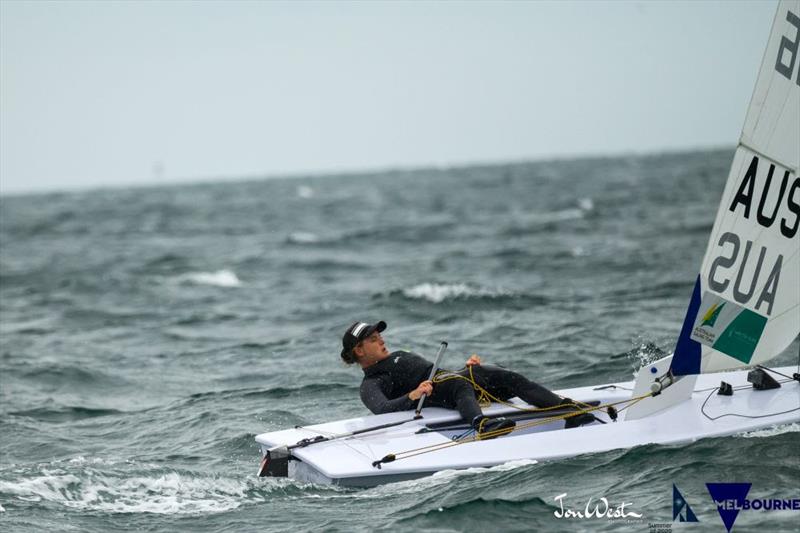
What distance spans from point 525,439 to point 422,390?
3.15 ft

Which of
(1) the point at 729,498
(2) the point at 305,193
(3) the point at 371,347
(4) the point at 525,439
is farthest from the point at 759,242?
(2) the point at 305,193

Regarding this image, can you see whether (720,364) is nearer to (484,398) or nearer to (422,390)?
(484,398)

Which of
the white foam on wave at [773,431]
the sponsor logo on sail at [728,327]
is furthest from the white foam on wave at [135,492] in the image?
the white foam on wave at [773,431]

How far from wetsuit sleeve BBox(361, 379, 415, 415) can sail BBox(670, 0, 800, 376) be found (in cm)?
216

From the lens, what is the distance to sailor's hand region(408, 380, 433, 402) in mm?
8312

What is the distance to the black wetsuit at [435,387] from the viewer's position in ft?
27.9

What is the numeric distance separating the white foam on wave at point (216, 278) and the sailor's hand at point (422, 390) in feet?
48.4

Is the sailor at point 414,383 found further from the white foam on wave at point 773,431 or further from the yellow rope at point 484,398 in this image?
the white foam on wave at point 773,431

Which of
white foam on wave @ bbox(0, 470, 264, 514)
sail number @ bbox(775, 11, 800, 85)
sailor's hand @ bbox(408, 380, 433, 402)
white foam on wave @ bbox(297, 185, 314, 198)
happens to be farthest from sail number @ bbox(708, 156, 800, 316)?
white foam on wave @ bbox(297, 185, 314, 198)

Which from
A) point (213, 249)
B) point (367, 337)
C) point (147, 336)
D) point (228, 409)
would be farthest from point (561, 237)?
point (367, 337)

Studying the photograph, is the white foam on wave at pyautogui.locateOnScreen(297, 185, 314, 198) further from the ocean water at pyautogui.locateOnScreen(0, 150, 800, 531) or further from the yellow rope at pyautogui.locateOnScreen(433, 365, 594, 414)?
the yellow rope at pyautogui.locateOnScreen(433, 365, 594, 414)

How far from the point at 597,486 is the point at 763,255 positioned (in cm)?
204

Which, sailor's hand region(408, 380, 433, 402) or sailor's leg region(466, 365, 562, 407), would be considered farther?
sailor's leg region(466, 365, 562, 407)

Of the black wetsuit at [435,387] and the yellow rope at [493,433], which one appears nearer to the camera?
the yellow rope at [493,433]
